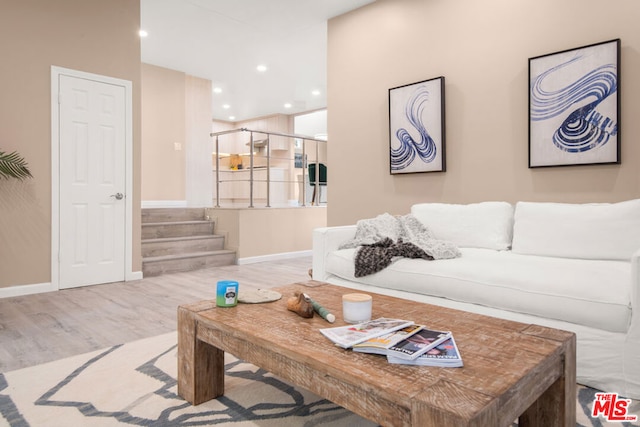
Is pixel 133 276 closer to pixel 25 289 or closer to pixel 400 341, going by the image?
pixel 25 289

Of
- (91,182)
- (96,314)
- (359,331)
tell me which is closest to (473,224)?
(359,331)

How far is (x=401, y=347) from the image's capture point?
1166mm

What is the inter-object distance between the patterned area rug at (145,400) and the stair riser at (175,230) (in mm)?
3239

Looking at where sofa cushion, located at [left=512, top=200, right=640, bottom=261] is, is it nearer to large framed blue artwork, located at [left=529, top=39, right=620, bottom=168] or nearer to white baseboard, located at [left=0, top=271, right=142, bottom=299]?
large framed blue artwork, located at [left=529, top=39, right=620, bottom=168]

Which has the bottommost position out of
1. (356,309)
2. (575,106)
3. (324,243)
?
(356,309)

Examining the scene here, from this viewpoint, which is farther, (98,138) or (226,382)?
(98,138)

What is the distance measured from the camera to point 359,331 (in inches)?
51.3

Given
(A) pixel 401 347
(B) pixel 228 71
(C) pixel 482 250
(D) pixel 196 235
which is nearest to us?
(A) pixel 401 347

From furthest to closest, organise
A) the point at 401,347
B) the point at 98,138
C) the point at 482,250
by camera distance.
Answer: the point at 98,138, the point at 482,250, the point at 401,347

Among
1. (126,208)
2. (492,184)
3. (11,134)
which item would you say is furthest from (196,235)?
(492,184)

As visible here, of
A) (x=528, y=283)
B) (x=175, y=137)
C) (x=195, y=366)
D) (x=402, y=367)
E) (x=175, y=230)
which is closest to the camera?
(x=402, y=367)

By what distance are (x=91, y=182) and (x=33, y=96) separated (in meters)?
0.89

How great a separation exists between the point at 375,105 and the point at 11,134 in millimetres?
3347

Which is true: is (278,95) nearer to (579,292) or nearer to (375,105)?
(375,105)
